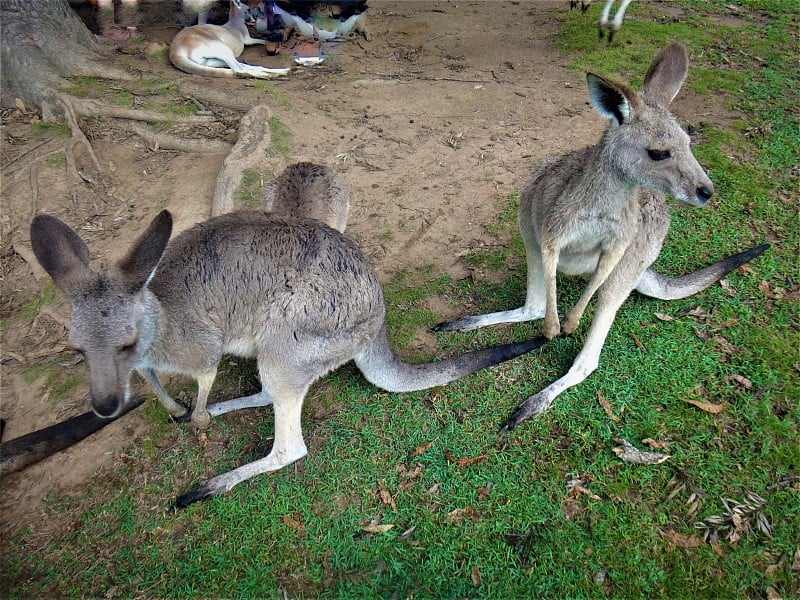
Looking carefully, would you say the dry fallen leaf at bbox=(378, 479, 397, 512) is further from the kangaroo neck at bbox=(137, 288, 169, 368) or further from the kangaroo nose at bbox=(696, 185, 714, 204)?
the kangaroo nose at bbox=(696, 185, 714, 204)

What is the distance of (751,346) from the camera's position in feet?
10.1

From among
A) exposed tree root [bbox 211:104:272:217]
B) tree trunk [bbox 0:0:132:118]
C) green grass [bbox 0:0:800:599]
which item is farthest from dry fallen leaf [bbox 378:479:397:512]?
tree trunk [bbox 0:0:132:118]

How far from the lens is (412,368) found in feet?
9.01

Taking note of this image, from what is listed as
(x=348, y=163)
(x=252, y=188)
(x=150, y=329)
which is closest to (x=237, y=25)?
(x=348, y=163)

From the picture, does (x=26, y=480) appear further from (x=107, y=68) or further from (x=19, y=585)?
(x=107, y=68)

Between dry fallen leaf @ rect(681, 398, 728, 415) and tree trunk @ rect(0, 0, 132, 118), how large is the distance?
5.72m

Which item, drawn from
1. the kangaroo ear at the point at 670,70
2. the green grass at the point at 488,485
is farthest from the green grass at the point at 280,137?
the kangaroo ear at the point at 670,70

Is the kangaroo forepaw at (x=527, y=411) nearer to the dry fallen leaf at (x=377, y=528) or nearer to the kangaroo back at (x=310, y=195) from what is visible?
the dry fallen leaf at (x=377, y=528)

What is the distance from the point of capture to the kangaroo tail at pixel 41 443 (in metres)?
2.55

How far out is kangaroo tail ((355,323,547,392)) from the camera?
2691 millimetres

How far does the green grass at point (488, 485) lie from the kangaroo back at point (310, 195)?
731 millimetres

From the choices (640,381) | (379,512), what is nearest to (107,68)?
(379,512)

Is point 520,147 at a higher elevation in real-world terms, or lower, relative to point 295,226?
lower

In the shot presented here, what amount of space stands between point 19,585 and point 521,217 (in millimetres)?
3096
